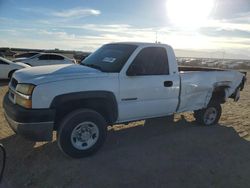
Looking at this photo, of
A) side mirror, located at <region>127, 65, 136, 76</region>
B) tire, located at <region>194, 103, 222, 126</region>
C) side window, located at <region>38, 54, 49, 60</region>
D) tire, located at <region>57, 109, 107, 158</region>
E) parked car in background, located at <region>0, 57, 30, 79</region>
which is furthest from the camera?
side window, located at <region>38, 54, 49, 60</region>

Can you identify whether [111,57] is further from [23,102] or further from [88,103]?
[23,102]

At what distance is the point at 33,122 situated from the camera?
4648 mm

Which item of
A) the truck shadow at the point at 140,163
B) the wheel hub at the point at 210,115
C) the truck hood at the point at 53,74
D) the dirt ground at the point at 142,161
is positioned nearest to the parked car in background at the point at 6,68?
the dirt ground at the point at 142,161

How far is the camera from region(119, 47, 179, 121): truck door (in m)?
5.54

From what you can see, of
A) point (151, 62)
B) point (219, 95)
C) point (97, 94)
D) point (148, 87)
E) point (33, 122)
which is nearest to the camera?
point (33, 122)

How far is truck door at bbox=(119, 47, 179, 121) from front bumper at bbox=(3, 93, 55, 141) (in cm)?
134

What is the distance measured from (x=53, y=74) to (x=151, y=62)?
6.56 feet

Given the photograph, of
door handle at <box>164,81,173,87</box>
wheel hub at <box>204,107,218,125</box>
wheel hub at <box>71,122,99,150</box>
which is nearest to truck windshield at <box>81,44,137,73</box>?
door handle at <box>164,81,173,87</box>

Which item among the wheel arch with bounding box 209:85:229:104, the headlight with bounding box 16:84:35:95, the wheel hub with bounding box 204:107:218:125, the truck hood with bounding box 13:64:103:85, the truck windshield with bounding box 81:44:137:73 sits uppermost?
the truck windshield with bounding box 81:44:137:73

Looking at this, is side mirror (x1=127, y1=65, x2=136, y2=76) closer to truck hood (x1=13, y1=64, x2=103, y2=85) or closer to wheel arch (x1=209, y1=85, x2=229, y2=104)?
truck hood (x1=13, y1=64, x2=103, y2=85)

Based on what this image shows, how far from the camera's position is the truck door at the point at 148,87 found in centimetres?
554

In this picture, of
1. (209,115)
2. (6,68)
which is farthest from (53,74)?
(6,68)

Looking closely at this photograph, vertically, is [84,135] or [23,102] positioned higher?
[23,102]

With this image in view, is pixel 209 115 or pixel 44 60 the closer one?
pixel 209 115
